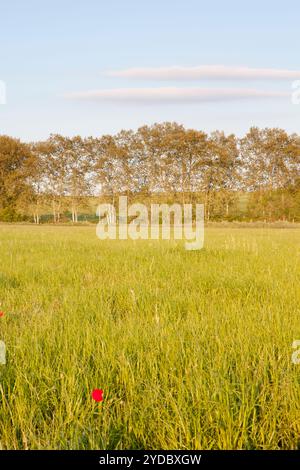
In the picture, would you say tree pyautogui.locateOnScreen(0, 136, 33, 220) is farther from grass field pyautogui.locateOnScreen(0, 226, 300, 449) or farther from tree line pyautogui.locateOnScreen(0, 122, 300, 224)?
grass field pyautogui.locateOnScreen(0, 226, 300, 449)

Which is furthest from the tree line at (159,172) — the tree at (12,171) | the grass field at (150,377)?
the grass field at (150,377)

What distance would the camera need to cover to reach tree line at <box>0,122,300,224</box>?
2301 inches

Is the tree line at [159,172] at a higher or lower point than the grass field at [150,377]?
higher

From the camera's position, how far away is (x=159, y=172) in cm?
5981

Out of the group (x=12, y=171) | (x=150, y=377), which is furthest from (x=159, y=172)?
(x=150, y=377)

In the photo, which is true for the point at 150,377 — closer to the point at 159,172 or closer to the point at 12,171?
the point at 159,172

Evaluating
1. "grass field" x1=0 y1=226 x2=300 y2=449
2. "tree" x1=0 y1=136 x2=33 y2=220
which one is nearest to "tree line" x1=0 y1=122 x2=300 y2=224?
"tree" x1=0 y1=136 x2=33 y2=220

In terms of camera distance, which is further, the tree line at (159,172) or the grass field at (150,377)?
the tree line at (159,172)

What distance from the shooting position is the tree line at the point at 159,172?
192ft

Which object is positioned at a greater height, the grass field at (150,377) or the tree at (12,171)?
the tree at (12,171)

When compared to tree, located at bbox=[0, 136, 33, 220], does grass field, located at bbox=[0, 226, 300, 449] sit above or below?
below

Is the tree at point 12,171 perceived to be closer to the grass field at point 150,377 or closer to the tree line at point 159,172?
the tree line at point 159,172

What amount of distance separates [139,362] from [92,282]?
350 cm

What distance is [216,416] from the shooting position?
2.05 m
